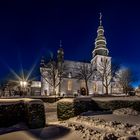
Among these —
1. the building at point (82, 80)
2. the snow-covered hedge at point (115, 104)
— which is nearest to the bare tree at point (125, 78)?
the building at point (82, 80)

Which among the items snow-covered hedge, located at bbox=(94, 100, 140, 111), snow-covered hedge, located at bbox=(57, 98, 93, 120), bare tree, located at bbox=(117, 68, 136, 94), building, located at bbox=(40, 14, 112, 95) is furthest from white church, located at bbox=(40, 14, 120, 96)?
snow-covered hedge, located at bbox=(57, 98, 93, 120)

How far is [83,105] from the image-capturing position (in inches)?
627

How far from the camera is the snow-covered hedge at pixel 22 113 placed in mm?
11278

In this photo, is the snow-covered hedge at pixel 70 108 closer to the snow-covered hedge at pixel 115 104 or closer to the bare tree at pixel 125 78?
the snow-covered hedge at pixel 115 104

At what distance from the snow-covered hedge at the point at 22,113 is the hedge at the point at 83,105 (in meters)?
3.40

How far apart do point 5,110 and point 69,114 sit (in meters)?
5.40

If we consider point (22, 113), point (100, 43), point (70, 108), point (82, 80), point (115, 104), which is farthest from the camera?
point (100, 43)

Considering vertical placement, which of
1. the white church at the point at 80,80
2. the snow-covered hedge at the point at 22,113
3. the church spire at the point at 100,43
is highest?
the church spire at the point at 100,43

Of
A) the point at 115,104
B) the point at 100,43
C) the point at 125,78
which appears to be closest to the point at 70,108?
the point at 115,104

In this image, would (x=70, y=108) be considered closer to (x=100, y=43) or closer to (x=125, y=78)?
(x=125, y=78)

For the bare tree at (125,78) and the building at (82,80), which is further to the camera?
the building at (82,80)

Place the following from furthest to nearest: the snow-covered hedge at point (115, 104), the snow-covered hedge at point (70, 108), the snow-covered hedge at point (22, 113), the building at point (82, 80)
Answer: the building at point (82, 80) < the snow-covered hedge at point (115, 104) < the snow-covered hedge at point (70, 108) < the snow-covered hedge at point (22, 113)

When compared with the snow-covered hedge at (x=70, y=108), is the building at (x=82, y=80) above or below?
above

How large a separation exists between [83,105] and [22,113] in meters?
5.54
